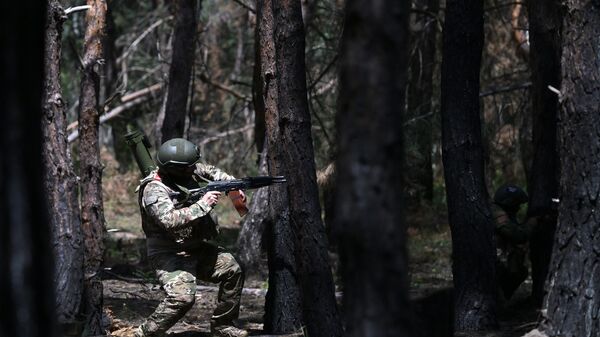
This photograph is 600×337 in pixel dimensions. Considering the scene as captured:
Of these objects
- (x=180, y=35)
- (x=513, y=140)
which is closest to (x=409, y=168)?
(x=513, y=140)

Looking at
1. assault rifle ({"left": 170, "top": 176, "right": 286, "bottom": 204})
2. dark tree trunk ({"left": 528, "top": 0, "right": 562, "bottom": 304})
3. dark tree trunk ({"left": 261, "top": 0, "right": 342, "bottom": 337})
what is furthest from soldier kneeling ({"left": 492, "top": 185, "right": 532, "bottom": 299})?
assault rifle ({"left": 170, "top": 176, "right": 286, "bottom": 204})

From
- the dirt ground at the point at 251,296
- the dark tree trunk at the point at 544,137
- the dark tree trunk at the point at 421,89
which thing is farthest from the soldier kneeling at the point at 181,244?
the dark tree trunk at the point at 421,89

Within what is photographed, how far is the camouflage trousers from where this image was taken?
8.92 metres

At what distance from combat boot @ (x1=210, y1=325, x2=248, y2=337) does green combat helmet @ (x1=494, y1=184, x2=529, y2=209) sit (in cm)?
358

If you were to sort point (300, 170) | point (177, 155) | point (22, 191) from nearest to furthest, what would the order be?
point (22, 191) < point (300, 170) < point (177, 155)

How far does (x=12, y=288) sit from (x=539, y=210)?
7.84 meters

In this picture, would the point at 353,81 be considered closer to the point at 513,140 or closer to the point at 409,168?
the point at 409,168

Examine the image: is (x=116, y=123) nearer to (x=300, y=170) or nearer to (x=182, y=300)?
(x=182, y=300)

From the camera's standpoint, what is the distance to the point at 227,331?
9.29 m

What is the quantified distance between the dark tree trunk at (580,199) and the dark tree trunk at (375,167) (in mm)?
2928

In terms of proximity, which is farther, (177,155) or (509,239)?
(509,239)

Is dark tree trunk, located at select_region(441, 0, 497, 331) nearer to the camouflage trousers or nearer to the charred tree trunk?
the charred tree trunk

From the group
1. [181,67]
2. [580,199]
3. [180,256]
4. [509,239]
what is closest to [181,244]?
Result: [180,256]

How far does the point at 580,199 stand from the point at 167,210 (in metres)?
3.39
